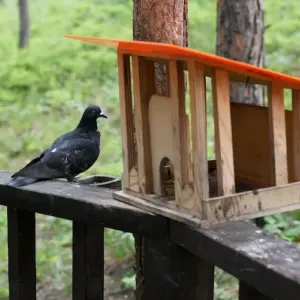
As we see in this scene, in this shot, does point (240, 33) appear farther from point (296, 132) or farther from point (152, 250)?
point (152, 250)

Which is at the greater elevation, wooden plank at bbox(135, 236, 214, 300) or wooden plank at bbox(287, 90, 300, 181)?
wooden plank at bbox(287, 90, 300, 181)

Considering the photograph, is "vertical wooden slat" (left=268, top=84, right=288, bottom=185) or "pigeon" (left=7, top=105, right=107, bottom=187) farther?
"pigeon" (left=7, top=105, right=107, bottom=187)

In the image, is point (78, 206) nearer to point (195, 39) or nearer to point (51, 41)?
point (195, 39)

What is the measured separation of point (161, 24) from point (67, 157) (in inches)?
26.9

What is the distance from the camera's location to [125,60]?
1809 millimetres

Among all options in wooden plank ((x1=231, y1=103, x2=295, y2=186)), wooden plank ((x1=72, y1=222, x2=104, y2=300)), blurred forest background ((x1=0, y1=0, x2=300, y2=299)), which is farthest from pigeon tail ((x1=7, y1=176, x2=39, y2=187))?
blurred forest background ((x1=0, y1=0, x2=300, y2=299))

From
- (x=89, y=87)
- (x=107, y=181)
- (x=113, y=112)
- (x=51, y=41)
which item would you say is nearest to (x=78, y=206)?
(x=107, y=181)

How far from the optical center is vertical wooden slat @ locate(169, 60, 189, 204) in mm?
1566

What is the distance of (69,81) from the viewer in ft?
27.2

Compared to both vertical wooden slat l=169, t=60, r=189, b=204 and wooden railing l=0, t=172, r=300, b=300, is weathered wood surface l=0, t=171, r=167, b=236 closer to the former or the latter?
wooden railing l=0, t=172, r=300, b=300

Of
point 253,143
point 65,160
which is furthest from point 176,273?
point 65,160

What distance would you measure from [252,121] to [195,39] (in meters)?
6.66

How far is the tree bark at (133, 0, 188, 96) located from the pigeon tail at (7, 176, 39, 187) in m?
0.59

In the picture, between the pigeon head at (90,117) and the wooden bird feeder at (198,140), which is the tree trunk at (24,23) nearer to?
the pigeon head at (90,117)
